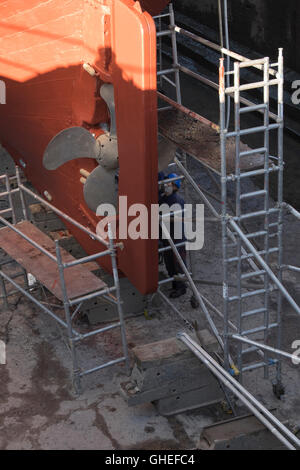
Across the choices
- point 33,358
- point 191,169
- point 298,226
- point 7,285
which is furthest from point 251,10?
point 33,358

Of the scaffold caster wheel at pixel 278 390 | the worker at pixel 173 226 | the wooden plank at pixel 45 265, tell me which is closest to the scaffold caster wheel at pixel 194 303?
the worker at pixel 173 226

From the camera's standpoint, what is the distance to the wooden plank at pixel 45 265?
10.1 metres

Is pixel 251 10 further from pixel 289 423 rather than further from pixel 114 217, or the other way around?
pixel 289 423

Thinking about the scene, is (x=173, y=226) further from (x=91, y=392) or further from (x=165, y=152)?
(x=91, y=392)

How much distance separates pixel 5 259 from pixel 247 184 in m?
→ 5.04

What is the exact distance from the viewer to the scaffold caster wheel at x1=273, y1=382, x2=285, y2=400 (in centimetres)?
970

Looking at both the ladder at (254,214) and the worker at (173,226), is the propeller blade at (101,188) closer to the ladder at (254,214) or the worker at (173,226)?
the worker at (173,226)

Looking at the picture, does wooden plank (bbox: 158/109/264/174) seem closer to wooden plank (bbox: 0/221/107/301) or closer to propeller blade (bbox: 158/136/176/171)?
propeller blade (bbox: 158/136/176/171)

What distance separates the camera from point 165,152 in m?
10.8
